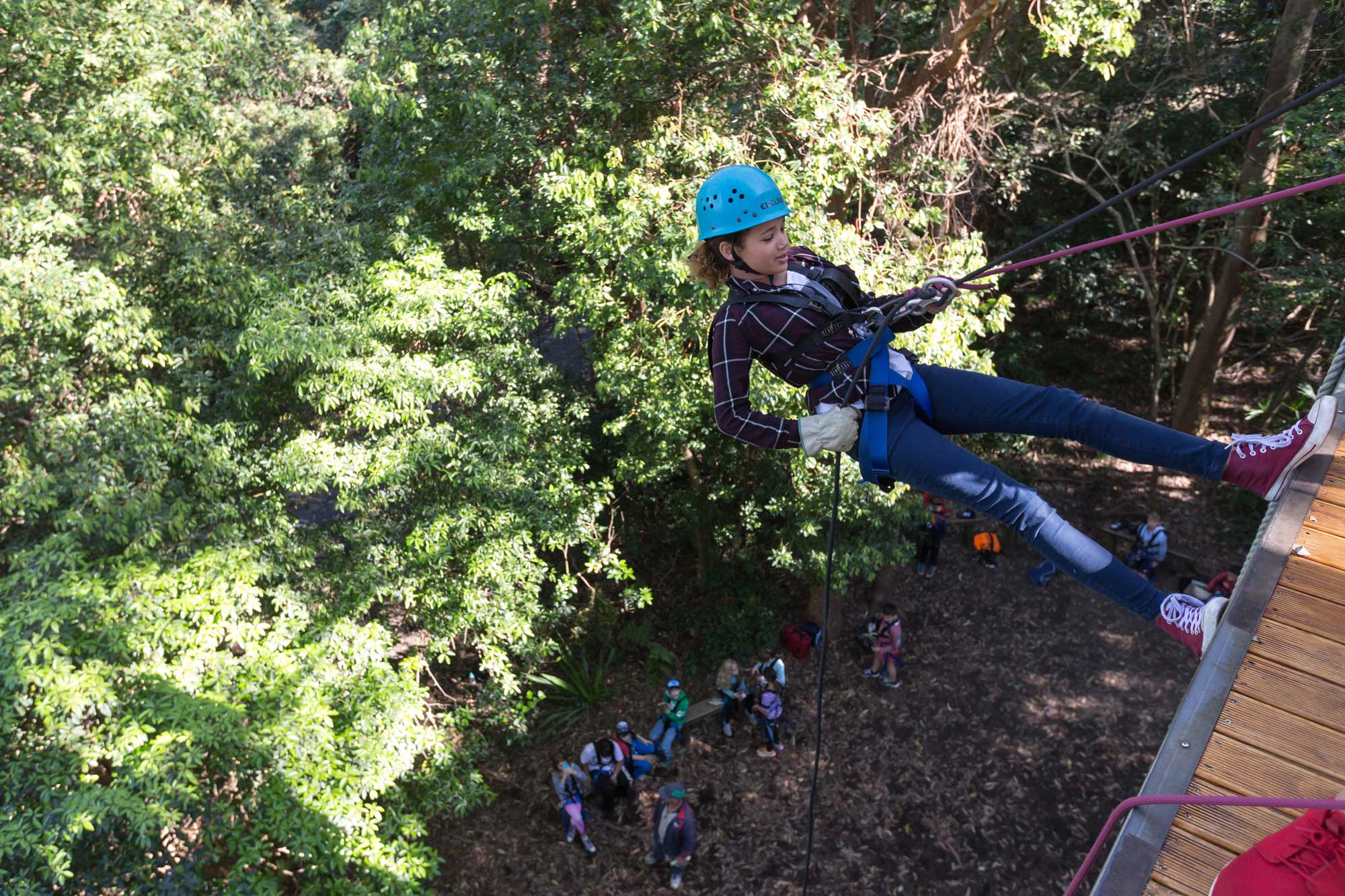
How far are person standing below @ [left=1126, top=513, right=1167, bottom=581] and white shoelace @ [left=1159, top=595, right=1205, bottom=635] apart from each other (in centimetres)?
910

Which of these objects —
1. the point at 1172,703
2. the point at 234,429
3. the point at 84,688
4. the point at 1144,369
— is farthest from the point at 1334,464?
the point at 1144,369

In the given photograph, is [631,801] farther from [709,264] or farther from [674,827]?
[709,264]

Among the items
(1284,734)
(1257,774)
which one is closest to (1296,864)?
(1257,774)

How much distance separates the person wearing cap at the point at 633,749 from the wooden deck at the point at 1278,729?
708 cm

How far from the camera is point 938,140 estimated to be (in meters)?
7.76

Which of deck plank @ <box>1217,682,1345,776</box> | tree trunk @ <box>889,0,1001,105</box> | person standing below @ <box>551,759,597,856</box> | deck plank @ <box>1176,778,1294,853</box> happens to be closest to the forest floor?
person standing below @ <box>551,759,597,856</box>

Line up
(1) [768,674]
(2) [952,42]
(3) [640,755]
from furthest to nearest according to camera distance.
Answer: (1) [768,674]
(3) [640,755]
(2) [952,42]

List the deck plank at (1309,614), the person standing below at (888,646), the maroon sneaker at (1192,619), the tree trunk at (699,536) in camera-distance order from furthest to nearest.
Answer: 1. the person standing below at (888,646)
2. the tree trunk at (699,536)
3. the maroon sneaker at (1192,619)
4. the deck plank at (1309,614)

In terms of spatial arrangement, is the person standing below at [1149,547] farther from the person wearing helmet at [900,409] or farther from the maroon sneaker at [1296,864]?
the maroon sneaker at [1296,864]

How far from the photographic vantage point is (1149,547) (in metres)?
11.1

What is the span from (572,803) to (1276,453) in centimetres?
727

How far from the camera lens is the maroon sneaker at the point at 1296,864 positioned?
5.96 ft

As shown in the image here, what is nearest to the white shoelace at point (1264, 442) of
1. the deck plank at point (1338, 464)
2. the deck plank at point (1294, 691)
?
the deck plank at point (1338, 464)

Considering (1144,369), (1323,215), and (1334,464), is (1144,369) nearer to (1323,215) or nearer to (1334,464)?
(1323,215)
